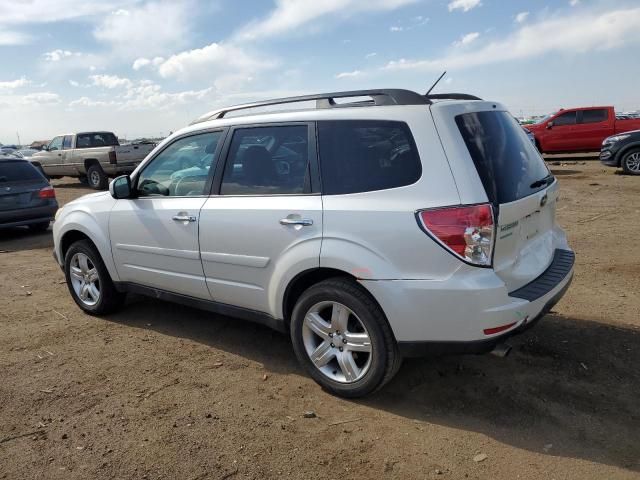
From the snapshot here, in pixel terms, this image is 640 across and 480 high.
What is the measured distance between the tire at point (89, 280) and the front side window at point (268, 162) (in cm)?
178

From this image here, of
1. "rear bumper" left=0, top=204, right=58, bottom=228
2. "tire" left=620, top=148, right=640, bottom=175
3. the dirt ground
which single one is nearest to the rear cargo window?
"rear bumper" left=0, top=204, right=58, bottom=228

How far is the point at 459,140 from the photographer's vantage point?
3.00 metres

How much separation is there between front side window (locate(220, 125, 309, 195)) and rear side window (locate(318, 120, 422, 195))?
18cm

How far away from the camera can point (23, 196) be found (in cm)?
962

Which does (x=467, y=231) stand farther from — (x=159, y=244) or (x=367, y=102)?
→ (x=159, y=244)

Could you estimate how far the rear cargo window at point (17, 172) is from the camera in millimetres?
9547

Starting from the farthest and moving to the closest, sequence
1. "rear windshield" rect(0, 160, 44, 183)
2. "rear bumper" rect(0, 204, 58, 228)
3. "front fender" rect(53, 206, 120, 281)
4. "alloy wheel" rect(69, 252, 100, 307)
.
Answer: "rear windshield" rect(0, 160, 44, 183) < "rear bumper" rect(0, 204, 58, 228) < "alloy wheel" rect(69, 252, 100, 307) < "front fender" rect(53, 206, 120, 281)

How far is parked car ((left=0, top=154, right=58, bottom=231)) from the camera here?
940 cm

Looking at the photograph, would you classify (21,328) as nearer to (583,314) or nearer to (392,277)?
(392,277)

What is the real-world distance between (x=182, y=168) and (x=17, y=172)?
6942 millimetres

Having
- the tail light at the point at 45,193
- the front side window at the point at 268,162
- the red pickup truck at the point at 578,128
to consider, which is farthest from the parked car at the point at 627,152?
the tail light at the point at 45,193

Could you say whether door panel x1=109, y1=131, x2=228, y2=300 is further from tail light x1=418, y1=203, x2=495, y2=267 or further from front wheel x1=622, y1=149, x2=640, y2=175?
front wheel x1=622, y1=149, x2=640, y2=175

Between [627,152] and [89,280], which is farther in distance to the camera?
[627,152]

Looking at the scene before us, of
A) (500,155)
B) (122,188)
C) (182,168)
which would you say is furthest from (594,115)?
(122,188)
